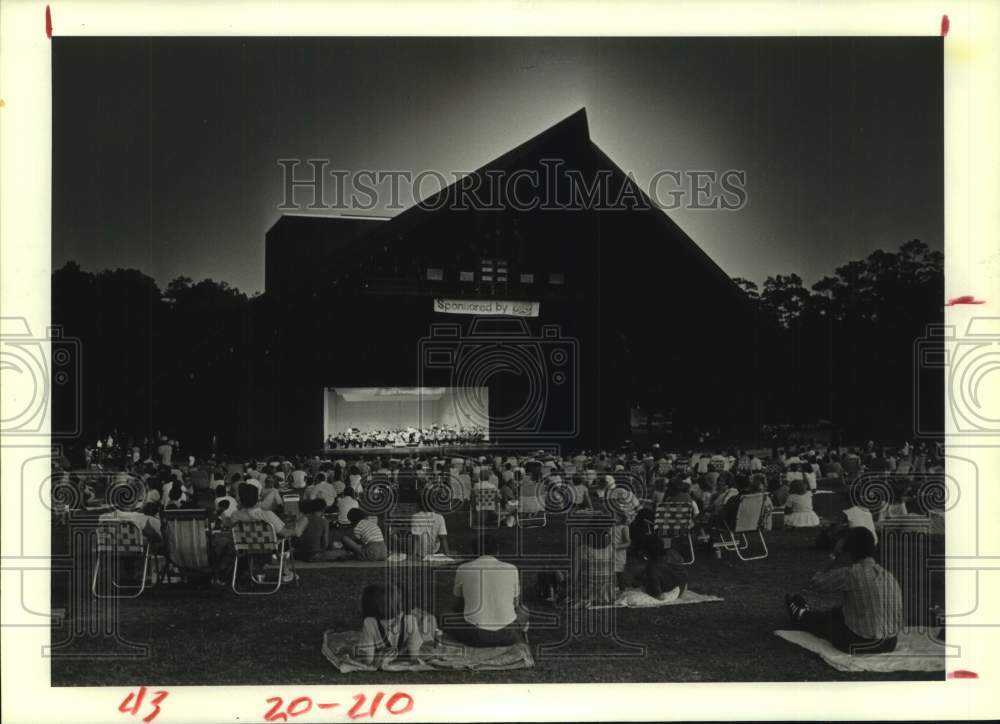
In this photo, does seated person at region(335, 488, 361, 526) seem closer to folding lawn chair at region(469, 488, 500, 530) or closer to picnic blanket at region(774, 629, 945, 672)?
folding lawn chair at region(469, 488, 500, 530)

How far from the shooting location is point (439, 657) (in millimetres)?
7074

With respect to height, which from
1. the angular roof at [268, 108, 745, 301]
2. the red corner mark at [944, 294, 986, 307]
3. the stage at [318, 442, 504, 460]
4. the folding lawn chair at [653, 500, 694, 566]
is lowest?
the folding lawn chair at [653, 500, 694, 566]

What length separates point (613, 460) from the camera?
1218cm

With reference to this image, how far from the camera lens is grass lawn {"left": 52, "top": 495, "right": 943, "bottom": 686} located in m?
7.16

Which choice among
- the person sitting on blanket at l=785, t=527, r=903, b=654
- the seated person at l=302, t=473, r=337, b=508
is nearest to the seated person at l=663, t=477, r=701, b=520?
the person sitting on blanket at l=785, t=527, r=903, b=654

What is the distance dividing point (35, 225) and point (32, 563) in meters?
2.79

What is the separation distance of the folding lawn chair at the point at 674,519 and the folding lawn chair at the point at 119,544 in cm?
538

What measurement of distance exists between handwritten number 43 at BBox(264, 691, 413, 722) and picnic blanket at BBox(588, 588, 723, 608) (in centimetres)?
211

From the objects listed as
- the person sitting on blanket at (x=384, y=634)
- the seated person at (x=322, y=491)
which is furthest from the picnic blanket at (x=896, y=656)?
the seated person at (x=322, y=491)

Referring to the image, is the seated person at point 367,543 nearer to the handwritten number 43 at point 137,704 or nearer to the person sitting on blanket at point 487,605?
the person sitting on blanket at point 487,605

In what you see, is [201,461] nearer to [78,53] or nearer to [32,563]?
[32,563]

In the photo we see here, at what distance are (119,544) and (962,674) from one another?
7.62 metres

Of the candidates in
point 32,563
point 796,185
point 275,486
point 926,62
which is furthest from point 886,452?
point 32,563

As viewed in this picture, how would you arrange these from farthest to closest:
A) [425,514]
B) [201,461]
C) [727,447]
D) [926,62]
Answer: [727,447]
[201,461]
[425,514]
[926,62]
